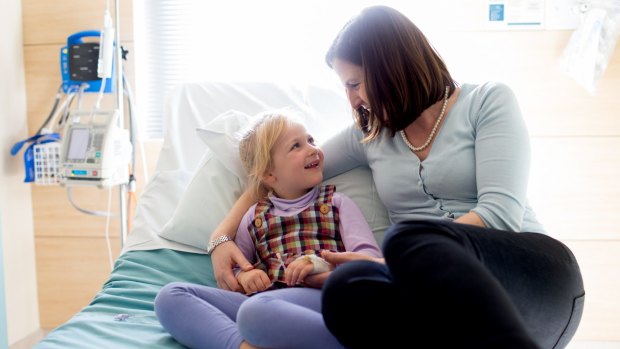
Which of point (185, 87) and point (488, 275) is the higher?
point (185, 87)

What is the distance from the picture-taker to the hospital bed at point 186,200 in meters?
1.30

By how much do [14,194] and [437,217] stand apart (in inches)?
68.6

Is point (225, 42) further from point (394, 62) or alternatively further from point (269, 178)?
point (394, 62)

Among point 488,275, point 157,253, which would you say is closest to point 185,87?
point 157,253

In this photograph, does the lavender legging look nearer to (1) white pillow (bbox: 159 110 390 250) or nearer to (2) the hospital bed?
(2) the hospital bed

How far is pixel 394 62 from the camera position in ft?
4.41

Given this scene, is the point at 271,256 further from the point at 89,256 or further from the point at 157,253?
the point at 89,256

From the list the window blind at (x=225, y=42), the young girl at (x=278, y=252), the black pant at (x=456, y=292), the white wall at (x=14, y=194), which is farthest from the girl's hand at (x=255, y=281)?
the white wall at (x=14, y=194)

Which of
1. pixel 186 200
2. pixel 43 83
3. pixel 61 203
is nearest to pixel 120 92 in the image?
pixel 43 83

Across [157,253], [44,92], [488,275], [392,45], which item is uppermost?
[392,45]

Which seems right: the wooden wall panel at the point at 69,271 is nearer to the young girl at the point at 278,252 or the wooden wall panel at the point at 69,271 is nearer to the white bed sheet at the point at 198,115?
the white bed sheet at the point at 198,115

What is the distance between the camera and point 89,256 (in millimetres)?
2453

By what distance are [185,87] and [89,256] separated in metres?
0.94

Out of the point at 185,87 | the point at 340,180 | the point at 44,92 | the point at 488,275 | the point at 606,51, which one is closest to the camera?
the point at 488,275
